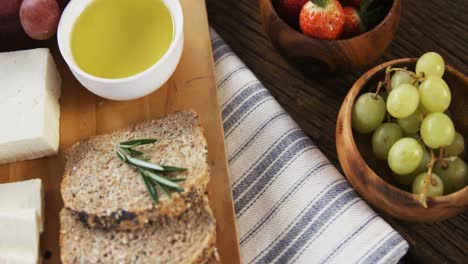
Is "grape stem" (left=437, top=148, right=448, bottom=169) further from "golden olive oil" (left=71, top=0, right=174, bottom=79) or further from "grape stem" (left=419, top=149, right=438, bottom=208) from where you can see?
"golden olive oil" (left=71, top=0, right=174, bottom=79)

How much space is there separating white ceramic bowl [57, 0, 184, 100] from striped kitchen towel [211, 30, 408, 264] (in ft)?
0.57

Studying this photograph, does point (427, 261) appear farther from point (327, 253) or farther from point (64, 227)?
point (64, 227)

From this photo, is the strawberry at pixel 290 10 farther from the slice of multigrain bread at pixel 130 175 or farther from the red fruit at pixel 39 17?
the red fruit at pixel 39 17

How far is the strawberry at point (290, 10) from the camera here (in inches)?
51.6

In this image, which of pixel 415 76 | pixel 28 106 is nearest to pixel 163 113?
pixel 28 106

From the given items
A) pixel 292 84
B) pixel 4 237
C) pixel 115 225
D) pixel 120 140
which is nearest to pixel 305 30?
pixel 292 84

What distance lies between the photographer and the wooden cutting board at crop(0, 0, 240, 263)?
1226 millimetres

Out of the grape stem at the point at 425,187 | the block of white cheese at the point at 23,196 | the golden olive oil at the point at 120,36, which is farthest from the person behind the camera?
the golden olive oil at the point at 120,36

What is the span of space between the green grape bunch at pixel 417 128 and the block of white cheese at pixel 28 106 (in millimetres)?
612

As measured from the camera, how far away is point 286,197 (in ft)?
4.14

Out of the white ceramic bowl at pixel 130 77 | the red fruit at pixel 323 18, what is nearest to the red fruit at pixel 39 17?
the white ceramic bowl at pixel 130 77

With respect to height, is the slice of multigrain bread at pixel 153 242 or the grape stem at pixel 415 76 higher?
the grape stem at pixel 415 76

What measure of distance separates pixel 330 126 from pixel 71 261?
61 centimetres

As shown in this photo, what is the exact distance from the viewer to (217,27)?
4.96 ft
